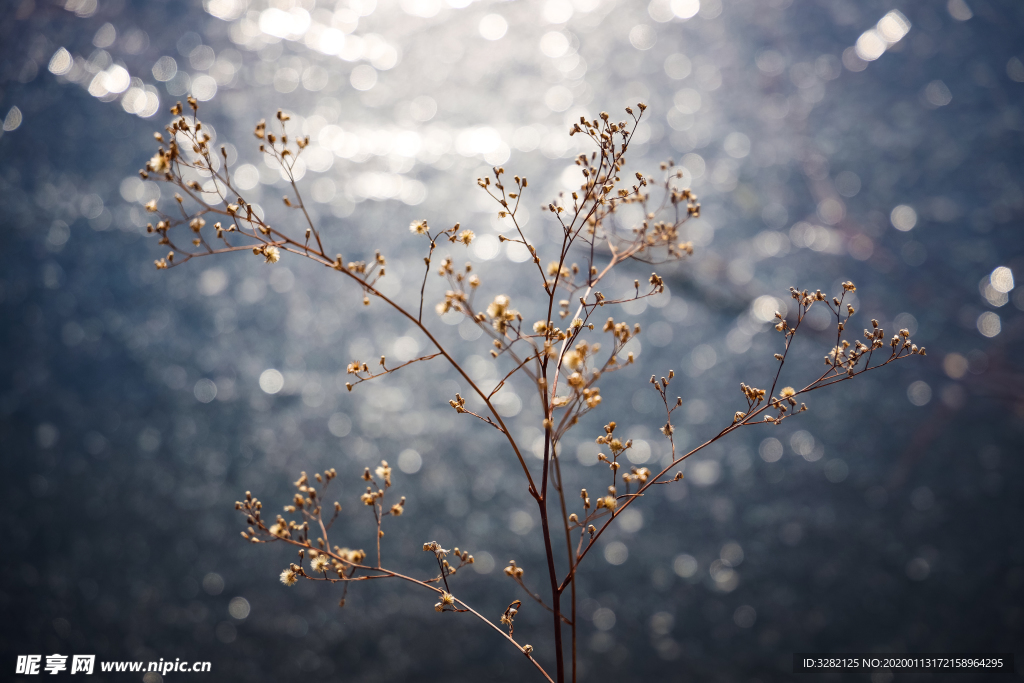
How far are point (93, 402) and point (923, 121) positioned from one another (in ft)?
5.11

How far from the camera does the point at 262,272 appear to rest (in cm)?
105

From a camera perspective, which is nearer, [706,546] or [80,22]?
[706,546]

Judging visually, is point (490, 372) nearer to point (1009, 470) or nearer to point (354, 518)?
point (354, 518)

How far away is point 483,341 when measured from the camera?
1031 millimetres

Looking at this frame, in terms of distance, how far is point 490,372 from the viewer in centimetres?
102

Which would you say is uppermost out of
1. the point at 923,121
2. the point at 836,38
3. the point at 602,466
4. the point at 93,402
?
the point at 836,38

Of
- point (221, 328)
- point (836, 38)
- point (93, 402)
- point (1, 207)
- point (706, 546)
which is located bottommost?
point (706, 546)

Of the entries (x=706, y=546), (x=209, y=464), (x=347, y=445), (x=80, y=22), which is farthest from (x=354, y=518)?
(x=80, y=22)

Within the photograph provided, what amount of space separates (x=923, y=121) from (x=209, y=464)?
1.40 m

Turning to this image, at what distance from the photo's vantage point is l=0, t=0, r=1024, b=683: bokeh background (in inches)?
36.5

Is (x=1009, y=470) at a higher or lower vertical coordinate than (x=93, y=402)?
lower

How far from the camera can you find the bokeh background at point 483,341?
36.5 inches

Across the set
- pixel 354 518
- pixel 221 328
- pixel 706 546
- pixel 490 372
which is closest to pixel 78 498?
pixel 221 328

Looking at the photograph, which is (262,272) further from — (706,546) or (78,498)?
(706,546)
